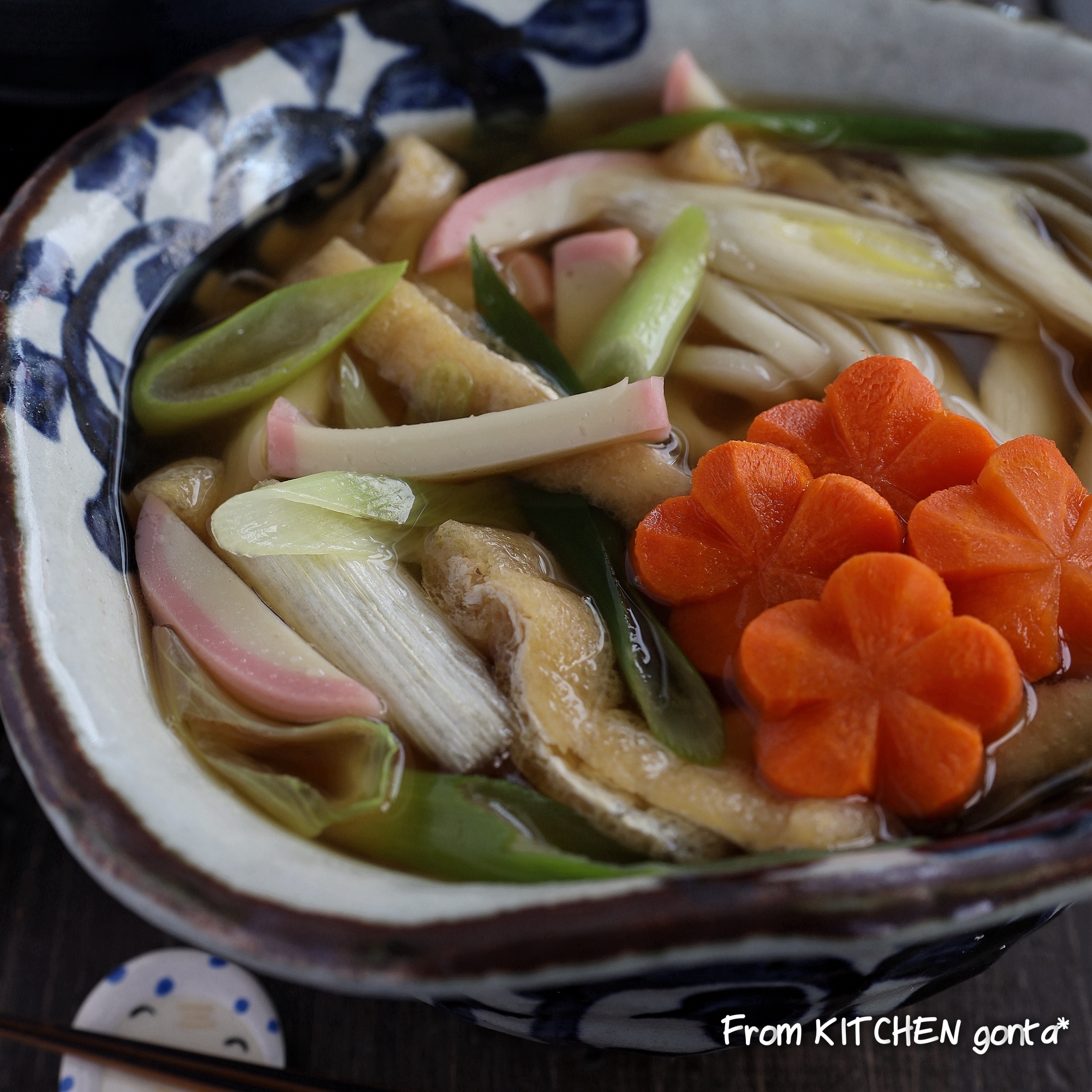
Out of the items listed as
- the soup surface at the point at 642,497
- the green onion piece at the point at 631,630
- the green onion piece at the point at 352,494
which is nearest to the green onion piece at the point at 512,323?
the soup surface at the point at 642,497

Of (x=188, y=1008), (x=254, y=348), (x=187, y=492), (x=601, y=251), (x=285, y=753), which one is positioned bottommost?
(x=188, y=1008)

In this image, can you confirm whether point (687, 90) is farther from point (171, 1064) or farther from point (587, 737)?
point (171, 1064)

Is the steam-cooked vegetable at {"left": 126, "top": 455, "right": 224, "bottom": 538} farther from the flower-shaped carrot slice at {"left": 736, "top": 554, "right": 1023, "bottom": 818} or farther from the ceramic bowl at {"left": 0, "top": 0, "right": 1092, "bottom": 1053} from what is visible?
the flower-shaped carrot slice at {"left": 736, "top": 554, "right": 1023, "bottom": 818}

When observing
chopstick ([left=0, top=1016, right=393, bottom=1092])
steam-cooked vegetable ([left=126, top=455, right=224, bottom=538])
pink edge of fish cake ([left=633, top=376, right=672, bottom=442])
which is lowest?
chopstick ([left=0, top=1016, right=393, bottom=1092])

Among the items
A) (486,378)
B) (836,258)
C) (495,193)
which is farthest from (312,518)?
(836,258)

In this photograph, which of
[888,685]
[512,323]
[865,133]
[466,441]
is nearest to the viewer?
[888,685]

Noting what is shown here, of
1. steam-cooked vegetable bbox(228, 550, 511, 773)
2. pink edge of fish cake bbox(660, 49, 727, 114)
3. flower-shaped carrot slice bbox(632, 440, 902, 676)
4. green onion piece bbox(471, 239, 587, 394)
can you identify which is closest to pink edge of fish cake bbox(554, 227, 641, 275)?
green onion piece bbox(471, 239, 587, 394)

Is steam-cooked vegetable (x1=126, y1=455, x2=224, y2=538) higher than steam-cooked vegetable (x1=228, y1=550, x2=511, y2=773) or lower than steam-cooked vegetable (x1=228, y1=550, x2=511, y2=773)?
higher
